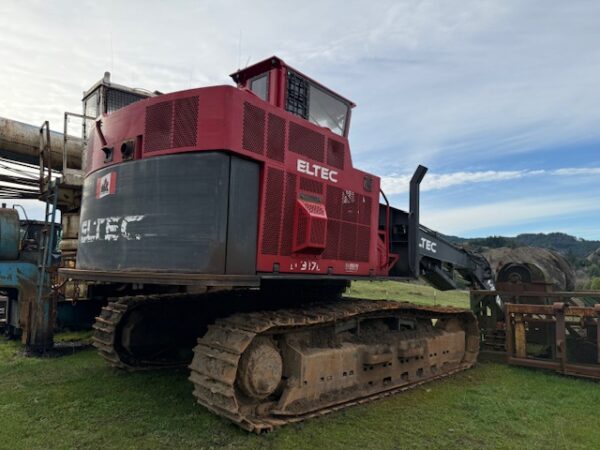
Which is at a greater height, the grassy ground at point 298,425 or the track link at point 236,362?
the track link at point 236,362

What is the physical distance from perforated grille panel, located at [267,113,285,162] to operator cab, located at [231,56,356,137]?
0.40 metres

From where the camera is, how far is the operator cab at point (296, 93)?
5.84m

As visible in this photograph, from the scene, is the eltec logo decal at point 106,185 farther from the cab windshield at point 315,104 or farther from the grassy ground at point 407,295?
the grassy ground at point 407,295

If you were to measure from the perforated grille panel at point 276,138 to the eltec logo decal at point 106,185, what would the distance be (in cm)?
190

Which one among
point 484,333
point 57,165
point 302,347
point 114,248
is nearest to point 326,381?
point 302,347

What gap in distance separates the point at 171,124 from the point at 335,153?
7.53ft

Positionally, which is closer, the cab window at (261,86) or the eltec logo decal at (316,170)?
the eltec logo decal at (316,170)

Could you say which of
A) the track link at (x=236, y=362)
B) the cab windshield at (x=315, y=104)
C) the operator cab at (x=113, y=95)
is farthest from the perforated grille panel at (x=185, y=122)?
the operator cab at (x=113, y=95)

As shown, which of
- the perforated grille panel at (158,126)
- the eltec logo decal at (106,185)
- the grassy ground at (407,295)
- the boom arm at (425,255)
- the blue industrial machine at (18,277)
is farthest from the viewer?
the grassy ground at (407,295)

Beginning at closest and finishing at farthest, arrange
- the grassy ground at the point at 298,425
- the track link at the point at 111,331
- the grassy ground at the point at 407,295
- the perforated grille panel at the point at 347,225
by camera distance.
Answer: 1. the grassy ground at the point at 298,425
2. the perforated grille panel at the point at 347,225
3. the track link at the point at 111,331
4. the grassy ground at the point at 407,295

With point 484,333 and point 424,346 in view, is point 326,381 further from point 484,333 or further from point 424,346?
point 484,333

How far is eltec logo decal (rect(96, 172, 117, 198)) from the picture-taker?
5.47 meters

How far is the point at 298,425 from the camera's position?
5.10 metres

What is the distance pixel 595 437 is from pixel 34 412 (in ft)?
21.0
